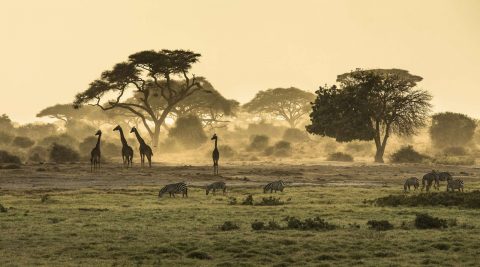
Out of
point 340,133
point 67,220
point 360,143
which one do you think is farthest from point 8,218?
point 360,143

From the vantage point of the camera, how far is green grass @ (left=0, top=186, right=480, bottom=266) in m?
17.3

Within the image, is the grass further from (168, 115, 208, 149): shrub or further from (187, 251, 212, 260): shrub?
(168, 115, 208, 149): shrub

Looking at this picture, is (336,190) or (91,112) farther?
(91,112)

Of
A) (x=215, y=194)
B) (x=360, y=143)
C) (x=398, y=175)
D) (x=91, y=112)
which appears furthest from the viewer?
(x=91, y=112)

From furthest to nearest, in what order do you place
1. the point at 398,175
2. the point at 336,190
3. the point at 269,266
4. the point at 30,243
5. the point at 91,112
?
the point at 91,112
the point at 398,175
the point at 336,190
the point at 30,243
the point at 269,266

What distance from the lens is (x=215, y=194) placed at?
34.1 m

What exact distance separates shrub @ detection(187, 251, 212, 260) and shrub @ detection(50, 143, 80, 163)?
162 ft

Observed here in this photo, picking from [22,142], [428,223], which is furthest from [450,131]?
[428,223]

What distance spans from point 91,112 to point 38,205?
117 m

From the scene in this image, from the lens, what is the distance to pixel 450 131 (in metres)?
102

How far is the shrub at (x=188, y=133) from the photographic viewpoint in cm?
10162

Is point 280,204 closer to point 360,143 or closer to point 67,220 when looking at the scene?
point 67,220

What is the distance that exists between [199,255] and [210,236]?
9.80 ft

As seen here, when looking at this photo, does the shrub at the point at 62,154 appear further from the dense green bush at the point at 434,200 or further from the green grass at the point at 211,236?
the dense green bush at the point at 434,200
